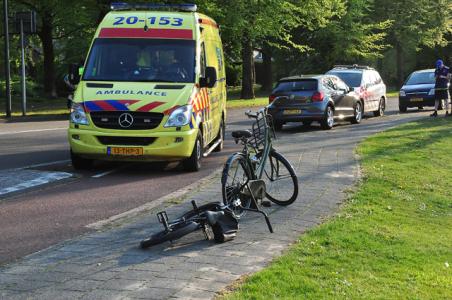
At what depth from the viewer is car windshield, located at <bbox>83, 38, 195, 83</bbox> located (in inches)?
444

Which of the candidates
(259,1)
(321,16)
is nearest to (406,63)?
(321,16)

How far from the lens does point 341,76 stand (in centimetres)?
2283

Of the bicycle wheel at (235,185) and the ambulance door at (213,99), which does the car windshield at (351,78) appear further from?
the bicycle wheel at (235,185)

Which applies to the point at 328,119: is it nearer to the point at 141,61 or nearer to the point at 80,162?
the point at 141,61

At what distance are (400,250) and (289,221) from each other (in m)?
1.40

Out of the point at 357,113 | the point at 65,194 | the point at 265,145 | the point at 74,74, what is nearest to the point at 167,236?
the point at 265,145

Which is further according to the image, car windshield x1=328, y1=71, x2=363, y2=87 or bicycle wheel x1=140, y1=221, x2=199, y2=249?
car windshield x1=328, y1=71, x2=363, y2=87

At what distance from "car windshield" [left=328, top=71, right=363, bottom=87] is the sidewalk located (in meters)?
14.8

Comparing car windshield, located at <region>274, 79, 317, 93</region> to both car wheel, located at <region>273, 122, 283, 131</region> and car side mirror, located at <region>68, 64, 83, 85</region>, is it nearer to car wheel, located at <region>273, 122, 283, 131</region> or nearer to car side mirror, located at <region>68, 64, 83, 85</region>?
car wheel, located at <region>273, 122, 283, 131</region>

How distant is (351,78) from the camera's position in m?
22.5

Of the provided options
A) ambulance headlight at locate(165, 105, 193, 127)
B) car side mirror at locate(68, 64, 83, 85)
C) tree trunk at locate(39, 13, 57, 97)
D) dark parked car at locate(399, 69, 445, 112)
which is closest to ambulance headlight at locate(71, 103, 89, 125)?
ambulance headlight at locate(165, 105, 193, 127)

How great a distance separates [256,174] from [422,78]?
21.8 meters

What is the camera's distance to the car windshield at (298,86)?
18.4 m

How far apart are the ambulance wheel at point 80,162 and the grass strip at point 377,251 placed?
15.1 ft
